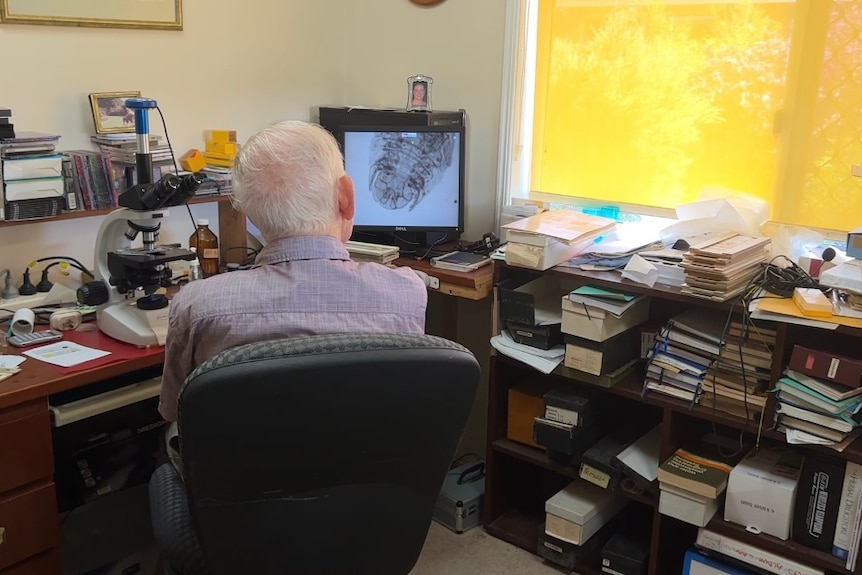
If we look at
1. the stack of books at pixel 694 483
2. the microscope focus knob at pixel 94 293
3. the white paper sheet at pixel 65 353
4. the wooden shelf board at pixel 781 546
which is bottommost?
the wooden shelf board at pixel 781 546

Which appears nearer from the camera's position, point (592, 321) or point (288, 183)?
point (288, 183)

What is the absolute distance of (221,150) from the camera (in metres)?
2.72

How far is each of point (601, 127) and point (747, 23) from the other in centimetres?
53

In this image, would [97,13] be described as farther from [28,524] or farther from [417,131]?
[28,524]

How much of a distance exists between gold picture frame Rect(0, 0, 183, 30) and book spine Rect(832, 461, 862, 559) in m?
2.37

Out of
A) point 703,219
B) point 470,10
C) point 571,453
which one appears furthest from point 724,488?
point 470,10

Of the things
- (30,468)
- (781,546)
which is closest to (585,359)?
(781,546)

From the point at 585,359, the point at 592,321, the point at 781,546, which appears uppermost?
the point at 592,321

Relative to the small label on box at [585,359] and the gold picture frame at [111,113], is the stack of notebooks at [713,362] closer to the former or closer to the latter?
the small label on box at [585,359]

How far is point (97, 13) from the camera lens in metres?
2.43

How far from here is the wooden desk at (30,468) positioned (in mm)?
1771

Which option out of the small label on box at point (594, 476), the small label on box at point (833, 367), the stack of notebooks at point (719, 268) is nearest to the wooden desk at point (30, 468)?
the small label on box at point (594, 476)

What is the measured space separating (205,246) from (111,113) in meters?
0.51

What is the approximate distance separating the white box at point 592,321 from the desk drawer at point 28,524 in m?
1.39
